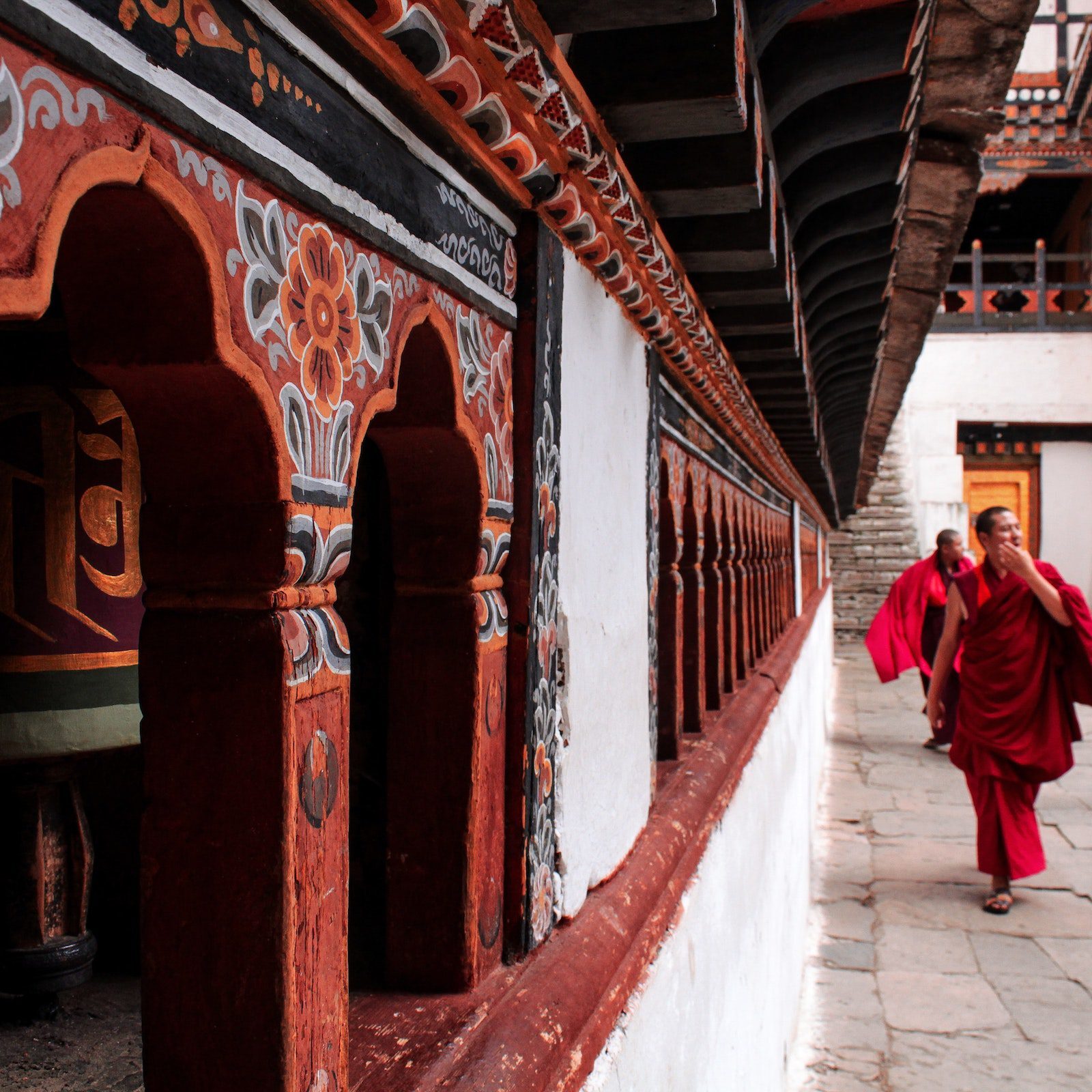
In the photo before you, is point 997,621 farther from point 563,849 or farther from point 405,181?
point 405,181

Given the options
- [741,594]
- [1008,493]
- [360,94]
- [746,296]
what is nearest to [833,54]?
[746,296]

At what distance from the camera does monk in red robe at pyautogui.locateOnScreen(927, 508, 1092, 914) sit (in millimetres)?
4922

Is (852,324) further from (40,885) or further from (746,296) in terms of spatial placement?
(40,885)

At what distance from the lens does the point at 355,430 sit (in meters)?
0.91

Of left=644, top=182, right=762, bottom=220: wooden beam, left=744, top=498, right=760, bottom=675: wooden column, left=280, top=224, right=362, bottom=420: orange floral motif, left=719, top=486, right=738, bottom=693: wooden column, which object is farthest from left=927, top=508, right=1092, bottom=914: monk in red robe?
left=280, top=224, right=362, bottom=420: orange floral motif

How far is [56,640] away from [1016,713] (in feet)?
15.3

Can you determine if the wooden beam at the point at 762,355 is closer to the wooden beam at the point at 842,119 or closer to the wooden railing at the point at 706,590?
the wooden railing at the point at 706,590

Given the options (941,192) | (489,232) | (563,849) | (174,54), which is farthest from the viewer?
(941,192)

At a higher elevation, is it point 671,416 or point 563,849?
point 671,416

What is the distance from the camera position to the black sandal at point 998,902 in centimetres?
515

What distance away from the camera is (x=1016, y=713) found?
16.4 ft

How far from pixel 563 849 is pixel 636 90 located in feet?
3.19

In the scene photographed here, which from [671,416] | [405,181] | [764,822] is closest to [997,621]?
[764,822]

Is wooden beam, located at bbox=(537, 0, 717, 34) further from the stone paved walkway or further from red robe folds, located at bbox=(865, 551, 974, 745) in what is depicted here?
red robe folds, located at bbox=(865, 551, 974, 745)
